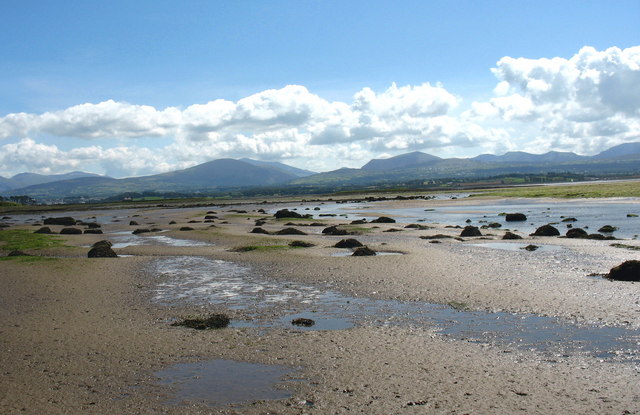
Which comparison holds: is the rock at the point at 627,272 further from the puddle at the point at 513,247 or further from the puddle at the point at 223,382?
the puddle at the point at 223,382

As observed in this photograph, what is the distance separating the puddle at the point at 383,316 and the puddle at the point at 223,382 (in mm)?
3551

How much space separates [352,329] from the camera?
15336mm

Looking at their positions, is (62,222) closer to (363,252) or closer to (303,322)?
(363,252)

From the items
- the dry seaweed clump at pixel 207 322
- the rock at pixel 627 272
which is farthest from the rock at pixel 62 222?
the rock at pixel 627 272

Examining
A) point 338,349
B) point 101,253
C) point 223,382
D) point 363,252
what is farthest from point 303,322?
point 101,253

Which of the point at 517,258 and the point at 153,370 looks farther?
the point at 517,258

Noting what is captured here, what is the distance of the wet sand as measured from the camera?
10.1m

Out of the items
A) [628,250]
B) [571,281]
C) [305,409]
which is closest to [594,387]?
[305,409]

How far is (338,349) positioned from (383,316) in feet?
12.2

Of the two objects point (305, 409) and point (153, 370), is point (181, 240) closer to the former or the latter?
point (153, 370)

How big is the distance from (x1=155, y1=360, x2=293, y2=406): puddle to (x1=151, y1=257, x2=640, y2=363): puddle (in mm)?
3551

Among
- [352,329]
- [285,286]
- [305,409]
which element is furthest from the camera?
[285,286]

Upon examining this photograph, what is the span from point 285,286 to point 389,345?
9.27 metres

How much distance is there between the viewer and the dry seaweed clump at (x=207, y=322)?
15.8 meters
